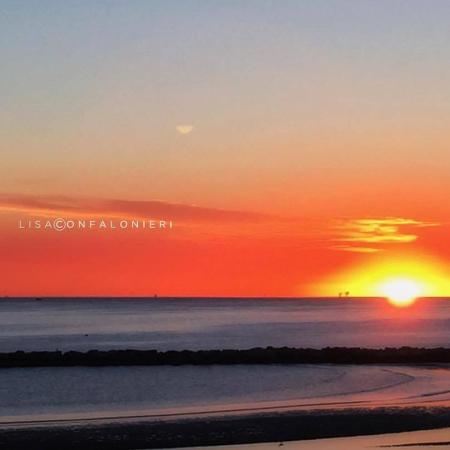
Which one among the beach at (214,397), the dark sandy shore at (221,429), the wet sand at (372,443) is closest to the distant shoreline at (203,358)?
the beach at (214,397)

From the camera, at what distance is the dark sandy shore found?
2322cm

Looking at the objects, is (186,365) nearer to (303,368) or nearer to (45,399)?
(303,368)

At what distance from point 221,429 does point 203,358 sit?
23651mm

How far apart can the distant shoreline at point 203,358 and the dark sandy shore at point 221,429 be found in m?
20.0

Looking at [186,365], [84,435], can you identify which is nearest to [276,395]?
[84,435]

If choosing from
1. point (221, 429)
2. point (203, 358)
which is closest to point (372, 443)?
point (221, 429)

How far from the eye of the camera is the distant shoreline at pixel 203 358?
47.9 meters

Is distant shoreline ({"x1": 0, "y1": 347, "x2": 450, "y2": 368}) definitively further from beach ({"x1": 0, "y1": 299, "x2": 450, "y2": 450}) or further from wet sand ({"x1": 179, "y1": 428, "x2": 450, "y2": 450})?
wet sand ({"x1": 179, "y1": 428, "x2": 450, "y2": 450})

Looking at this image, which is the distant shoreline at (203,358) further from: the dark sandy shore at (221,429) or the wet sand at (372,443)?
the wet sand at (372,443)

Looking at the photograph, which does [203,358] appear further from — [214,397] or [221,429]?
[221,429]

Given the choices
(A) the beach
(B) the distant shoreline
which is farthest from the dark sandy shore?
(B) the distant shoreline

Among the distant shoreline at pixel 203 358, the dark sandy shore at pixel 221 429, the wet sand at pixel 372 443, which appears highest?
the distant shoreline at pixel 203 358

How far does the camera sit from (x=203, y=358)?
160 ft

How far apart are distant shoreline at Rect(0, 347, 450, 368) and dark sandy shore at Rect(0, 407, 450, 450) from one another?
20.0m
